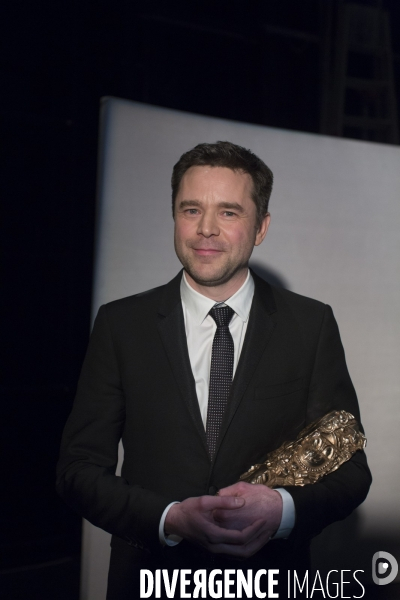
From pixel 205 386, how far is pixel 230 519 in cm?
46

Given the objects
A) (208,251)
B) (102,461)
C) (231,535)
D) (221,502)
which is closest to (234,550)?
(231,535)

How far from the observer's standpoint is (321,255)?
3000 millimetres

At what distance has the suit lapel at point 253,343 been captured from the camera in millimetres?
1899

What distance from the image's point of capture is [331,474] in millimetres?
1850

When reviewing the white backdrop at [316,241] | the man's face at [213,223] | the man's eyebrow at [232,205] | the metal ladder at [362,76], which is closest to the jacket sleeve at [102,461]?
the man's face at [213,223]

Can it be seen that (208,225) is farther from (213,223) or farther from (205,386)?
(205,386)

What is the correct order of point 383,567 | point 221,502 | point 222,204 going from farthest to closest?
point 383,567 → point 222,204 → point 221,502

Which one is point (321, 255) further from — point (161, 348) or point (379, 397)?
point (161, 348)

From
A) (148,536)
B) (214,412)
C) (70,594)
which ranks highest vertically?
(214,412)

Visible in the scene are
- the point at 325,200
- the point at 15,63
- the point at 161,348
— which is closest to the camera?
the point at 161,348

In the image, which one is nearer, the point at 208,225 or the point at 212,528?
the point at 212,528

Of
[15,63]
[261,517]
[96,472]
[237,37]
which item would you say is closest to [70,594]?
[96,472]

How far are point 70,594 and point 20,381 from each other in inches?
51.2

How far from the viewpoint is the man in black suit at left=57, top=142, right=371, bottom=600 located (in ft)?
6.12
